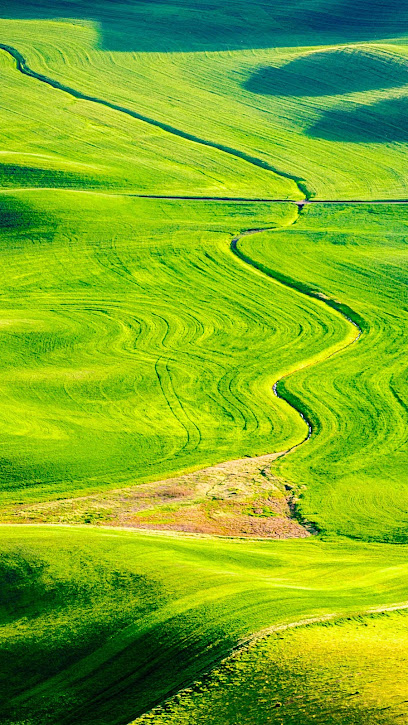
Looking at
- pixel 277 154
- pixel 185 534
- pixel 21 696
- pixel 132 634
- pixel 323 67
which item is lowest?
pixel 21 696

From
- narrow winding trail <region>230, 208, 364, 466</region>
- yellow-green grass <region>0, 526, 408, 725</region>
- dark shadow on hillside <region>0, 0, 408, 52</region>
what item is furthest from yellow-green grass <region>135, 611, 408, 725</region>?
dark shadow on hillside <region>0, 0, 408, 52</region>

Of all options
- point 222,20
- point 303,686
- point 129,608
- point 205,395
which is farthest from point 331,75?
point 303,686

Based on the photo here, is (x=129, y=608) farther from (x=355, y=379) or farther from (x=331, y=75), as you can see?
(x=331, y=75)

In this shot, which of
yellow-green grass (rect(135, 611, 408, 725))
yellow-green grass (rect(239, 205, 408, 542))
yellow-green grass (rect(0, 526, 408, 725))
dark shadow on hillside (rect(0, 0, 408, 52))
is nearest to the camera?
yellow-green grass (rect(135, 611, 408, 725))

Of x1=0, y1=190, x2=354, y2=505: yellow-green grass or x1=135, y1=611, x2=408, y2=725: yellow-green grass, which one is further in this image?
x1=0, y1=190, x2=354, y2=505: yellow-green grass

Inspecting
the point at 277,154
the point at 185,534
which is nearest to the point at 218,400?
the point at 185,534

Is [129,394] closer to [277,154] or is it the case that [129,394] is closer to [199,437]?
[199,437]

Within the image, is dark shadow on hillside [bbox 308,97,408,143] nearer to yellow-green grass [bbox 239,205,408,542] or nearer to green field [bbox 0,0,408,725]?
green field [bbox 0,0,408,725]
